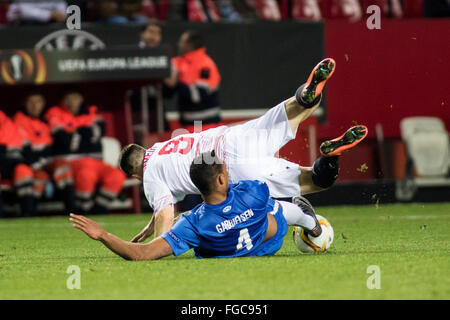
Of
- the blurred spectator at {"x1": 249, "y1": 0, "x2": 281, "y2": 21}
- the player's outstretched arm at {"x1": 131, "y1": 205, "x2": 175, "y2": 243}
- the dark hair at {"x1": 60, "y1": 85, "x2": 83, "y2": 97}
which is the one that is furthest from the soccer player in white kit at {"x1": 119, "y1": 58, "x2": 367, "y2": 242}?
the blurred spectator at {"x1": 249, "y1": 0, "x2": 281, "y2": 21}

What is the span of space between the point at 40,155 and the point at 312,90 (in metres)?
6.50

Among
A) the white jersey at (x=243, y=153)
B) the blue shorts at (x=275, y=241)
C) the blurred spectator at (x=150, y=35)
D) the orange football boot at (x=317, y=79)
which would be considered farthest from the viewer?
the blurred spectator at (x=150, y=35)

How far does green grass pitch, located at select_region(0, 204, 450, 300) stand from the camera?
19.0 feet

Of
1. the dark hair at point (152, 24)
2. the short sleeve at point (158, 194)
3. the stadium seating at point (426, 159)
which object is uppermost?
the dark hair at point (152, 24)

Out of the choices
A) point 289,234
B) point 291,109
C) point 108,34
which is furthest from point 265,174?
point 108,34

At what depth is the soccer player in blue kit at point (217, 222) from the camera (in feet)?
23.1

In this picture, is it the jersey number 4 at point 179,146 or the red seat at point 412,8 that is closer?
the jersey number 4 at point 179,146

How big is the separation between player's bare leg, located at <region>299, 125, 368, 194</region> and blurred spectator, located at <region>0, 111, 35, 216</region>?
5.95 m

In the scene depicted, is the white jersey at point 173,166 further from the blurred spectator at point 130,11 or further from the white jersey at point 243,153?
the blurred spectator at point 130,11

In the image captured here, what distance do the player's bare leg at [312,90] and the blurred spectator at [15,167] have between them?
6021 millimetres

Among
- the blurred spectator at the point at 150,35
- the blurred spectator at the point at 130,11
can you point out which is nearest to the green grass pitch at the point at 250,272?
the blurred spectator at the point at 150,35

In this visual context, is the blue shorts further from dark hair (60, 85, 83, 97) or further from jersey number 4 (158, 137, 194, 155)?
dark hair (60, 85, 83, 97)
